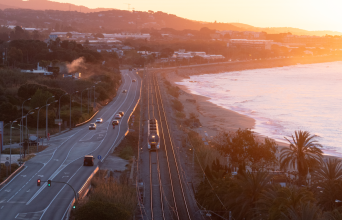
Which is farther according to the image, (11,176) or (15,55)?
(15,55)

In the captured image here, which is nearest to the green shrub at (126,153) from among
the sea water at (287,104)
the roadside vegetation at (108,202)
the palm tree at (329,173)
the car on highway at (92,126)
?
the roadside vegetation at (108,202)

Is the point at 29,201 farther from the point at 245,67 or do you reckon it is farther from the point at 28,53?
the point at 245,67

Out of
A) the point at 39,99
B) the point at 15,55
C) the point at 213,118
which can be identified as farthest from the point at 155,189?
the point at 15,55

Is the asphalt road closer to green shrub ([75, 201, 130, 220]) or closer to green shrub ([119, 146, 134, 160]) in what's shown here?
green shrub ([119, 146, 134, 160])

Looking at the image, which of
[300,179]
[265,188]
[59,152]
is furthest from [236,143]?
[59,152]

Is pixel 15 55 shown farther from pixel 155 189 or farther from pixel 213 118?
pixel 155 189

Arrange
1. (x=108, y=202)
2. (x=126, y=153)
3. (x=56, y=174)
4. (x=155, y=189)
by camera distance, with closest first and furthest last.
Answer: (x=108, y=202), (x=155, y=189), (x=56, y=174), (x=126, y=153)

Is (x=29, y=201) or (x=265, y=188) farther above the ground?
(x=265, y=188)

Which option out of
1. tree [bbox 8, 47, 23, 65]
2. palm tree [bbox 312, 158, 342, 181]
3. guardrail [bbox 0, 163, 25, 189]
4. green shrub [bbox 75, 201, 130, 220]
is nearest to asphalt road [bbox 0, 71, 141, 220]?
guardrail [bbox 0, 163, 25, 189]

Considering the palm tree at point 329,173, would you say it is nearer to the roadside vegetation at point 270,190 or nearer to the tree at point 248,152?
the roadside vegetation at point 270,190
